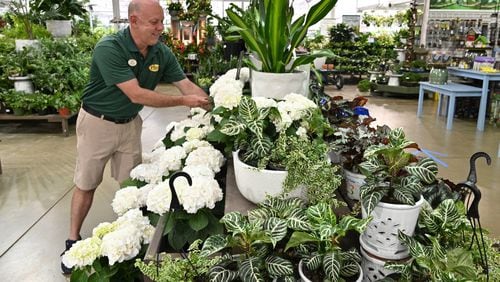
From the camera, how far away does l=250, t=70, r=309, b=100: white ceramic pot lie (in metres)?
1.73

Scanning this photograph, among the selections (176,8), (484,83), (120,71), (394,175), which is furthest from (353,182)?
(176,8)

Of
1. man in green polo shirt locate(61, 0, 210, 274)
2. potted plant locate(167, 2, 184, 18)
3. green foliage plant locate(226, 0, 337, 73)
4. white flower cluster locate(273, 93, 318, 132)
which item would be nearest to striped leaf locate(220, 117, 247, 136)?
white flower cluster locate(273, 93, 318, 132)

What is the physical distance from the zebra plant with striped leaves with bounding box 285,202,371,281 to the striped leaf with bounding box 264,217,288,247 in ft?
0.12

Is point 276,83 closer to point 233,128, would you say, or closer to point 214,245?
point 233,128

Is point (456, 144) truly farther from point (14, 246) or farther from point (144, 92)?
point (14, 246)

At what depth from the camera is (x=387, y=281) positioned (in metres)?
0.99

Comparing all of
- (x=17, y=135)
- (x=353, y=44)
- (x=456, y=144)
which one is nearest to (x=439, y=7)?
(x=353, y=44)

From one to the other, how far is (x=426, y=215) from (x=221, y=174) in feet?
3.04

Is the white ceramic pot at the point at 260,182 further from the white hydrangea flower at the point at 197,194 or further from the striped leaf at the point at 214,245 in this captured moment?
the striped leaf at the point at 214,245

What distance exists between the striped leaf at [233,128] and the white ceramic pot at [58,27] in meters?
5.67

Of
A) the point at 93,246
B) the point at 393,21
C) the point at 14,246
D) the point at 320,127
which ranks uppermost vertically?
the point at 393,21

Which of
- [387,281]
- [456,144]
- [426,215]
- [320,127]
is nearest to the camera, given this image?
[387,281]

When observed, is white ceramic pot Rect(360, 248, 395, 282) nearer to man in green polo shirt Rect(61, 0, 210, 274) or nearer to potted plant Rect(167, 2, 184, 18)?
man in green polo shirt Rect(61, 0, 210, 274)

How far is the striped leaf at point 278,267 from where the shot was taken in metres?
0.98
